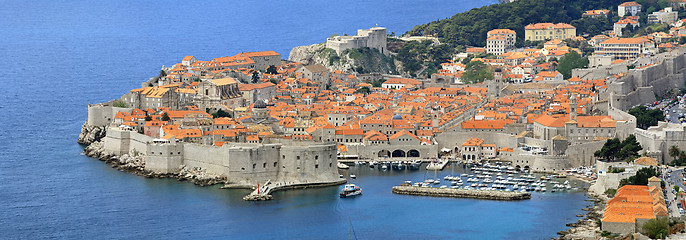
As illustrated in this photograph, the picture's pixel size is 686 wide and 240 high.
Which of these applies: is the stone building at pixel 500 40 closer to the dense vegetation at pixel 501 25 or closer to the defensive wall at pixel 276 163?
the dense vegetation at pixel 501 25

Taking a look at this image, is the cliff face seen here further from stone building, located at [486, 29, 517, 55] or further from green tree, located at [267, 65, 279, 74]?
stone building, located at [486, 29, 517, 55]

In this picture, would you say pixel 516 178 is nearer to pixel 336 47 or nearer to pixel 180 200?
pixel 180 200

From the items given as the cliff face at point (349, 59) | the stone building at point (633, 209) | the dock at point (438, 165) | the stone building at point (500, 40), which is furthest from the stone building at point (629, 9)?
the stone building at point (633, 209)

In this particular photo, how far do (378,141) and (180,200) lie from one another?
1032 cm

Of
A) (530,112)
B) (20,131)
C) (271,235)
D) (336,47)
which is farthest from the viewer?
(336,47)

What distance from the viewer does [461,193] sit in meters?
47.6

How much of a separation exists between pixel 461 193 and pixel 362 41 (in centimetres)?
3143

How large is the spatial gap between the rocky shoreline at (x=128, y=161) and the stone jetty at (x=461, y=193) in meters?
6.69

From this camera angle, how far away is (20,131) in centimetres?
6412

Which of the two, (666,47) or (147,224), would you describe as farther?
(666,47)

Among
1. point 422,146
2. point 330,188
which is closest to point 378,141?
point 422,146

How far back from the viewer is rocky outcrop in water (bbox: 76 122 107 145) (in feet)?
196

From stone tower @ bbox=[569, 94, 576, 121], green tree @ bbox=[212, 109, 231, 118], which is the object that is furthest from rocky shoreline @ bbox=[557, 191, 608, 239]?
green tree @ bbox=[212, 109, 231, 118]

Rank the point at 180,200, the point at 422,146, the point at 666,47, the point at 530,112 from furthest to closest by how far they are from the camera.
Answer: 1. the point at 666,47
2. the point at 530,112
3. the point at 422,146
4. the point at 180,200
